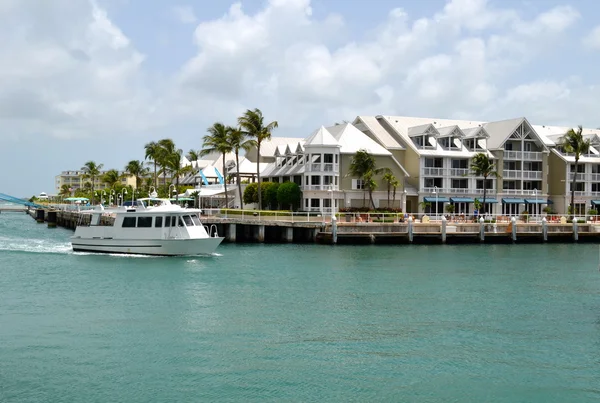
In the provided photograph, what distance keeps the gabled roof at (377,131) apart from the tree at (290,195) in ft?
42.2

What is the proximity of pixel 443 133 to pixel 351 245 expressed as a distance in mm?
27437

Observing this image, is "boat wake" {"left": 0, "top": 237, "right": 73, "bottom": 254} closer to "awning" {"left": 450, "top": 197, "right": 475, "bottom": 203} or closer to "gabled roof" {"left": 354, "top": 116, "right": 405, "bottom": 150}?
"gabled roof" {"left": 354, "top": 116, "right": 405, "bottom": 150}

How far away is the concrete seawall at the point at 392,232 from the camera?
207ft

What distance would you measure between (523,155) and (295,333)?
66792 millimetres

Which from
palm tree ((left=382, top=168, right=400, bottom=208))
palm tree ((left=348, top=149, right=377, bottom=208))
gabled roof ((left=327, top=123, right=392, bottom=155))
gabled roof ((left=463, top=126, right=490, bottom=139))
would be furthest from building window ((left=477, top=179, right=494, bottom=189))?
palm tree ((left=348, top=149, right=377, bottom=208))

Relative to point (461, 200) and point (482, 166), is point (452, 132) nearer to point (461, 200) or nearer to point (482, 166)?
point (461, 200)

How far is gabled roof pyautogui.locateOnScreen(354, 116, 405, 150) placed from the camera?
82000 millimetres

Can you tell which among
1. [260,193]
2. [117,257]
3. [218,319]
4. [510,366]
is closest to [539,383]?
[510,366]

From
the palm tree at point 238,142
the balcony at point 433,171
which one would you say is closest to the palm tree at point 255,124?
the palm tree at point 238,142

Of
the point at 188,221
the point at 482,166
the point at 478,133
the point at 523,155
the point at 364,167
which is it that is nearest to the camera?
the point at 188,221

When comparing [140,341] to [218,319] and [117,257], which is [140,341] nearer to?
[218,319]

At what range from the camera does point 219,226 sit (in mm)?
65875

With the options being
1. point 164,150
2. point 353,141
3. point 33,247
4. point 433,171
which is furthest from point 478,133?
point 33,247

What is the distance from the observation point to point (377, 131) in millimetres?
83625
